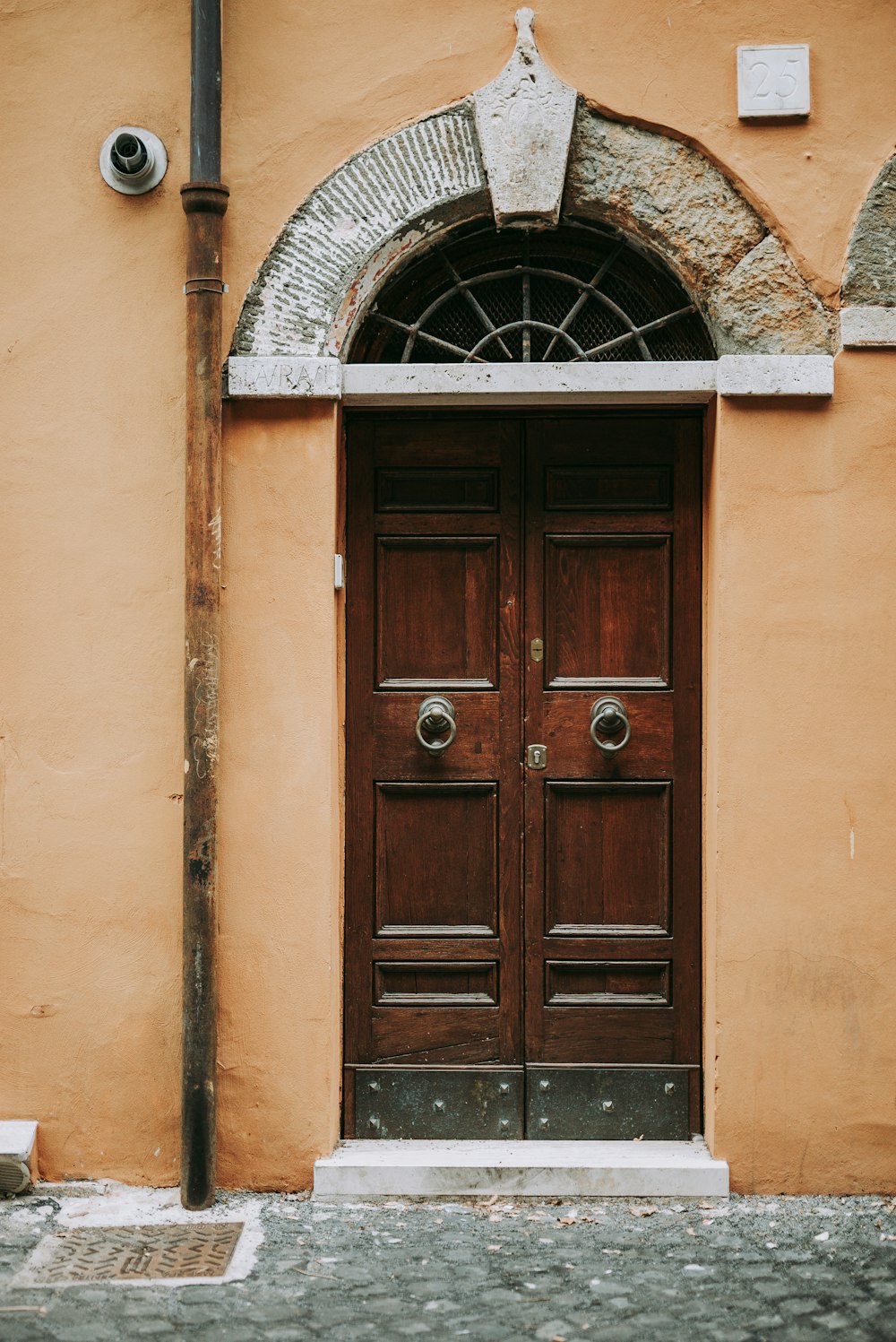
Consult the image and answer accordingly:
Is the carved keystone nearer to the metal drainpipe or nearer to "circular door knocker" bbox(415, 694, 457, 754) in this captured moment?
the metal drainpipe

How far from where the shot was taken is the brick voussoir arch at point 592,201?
4.24 meters

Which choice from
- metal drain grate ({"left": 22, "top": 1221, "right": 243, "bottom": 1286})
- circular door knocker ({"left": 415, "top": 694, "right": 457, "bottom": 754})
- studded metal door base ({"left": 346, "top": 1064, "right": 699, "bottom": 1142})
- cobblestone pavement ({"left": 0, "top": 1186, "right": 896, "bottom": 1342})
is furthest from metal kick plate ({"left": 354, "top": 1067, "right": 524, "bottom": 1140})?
circular door knocker ({"left": 415, "top": 694, "right": 457, "bottom": 754})

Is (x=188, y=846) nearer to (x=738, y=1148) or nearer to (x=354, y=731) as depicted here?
(x=354, y=731)

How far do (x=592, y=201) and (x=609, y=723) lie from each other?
1.84 metres

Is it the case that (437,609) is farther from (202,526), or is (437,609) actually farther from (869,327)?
(869,327)

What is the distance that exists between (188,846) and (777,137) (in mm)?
3174

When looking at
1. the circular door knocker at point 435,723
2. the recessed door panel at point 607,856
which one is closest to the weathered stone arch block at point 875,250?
the recessed door panel at point 607,856

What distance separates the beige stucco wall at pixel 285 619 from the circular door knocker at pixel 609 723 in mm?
309

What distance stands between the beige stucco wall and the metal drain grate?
33cm

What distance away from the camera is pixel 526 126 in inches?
167

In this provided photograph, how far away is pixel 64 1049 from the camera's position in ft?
14.1

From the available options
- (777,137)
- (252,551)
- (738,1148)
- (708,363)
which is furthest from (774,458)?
(738,1148)

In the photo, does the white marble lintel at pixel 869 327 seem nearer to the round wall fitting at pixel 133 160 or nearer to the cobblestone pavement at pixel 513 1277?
the round wall fitting at pixel 133 160

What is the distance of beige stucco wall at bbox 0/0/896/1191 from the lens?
4223mm
